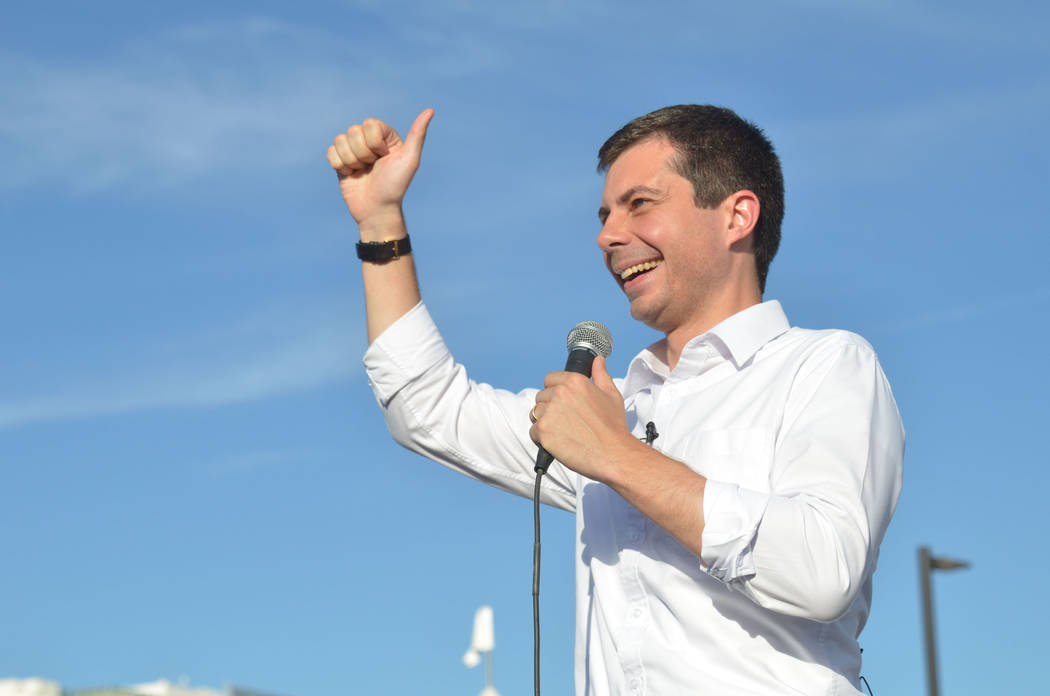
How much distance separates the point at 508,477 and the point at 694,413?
913 mm

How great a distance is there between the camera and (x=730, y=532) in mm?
2781

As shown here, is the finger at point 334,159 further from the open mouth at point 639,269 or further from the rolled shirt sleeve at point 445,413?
the open mouth at point 639,269

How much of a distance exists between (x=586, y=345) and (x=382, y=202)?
1034mm

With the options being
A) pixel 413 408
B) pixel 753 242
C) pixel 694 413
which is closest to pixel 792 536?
pixel 694 413

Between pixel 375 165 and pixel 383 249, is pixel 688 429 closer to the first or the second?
pixel 383 249

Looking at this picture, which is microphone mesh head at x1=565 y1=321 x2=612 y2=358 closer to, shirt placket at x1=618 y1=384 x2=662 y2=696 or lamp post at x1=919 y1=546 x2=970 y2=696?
shirt placket at x1=618 y1=384 x2=662 y2=696

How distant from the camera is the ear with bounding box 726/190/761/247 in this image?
387 centimetres

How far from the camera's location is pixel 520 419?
4.19 meters

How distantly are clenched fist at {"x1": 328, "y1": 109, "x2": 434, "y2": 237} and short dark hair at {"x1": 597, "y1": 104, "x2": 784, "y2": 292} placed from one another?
645mm

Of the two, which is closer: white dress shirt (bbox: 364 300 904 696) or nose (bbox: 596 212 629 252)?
white dress shirt (bbox: 364 300 904 696)

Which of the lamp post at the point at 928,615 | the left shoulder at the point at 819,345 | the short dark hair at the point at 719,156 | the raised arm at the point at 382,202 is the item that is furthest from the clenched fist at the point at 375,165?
the lamp post at the point at 928,615

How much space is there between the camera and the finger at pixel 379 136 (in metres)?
4.17

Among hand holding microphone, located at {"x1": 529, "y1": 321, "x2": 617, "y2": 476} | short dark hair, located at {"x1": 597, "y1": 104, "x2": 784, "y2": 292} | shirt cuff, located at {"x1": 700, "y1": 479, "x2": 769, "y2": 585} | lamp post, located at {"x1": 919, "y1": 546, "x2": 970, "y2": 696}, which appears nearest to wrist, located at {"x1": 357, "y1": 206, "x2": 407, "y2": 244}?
short dark hair, located at {"x1": 597, "y1": 104, "x2": 784, "y2": 292}

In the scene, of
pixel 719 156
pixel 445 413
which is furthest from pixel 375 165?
pixel 719 156
